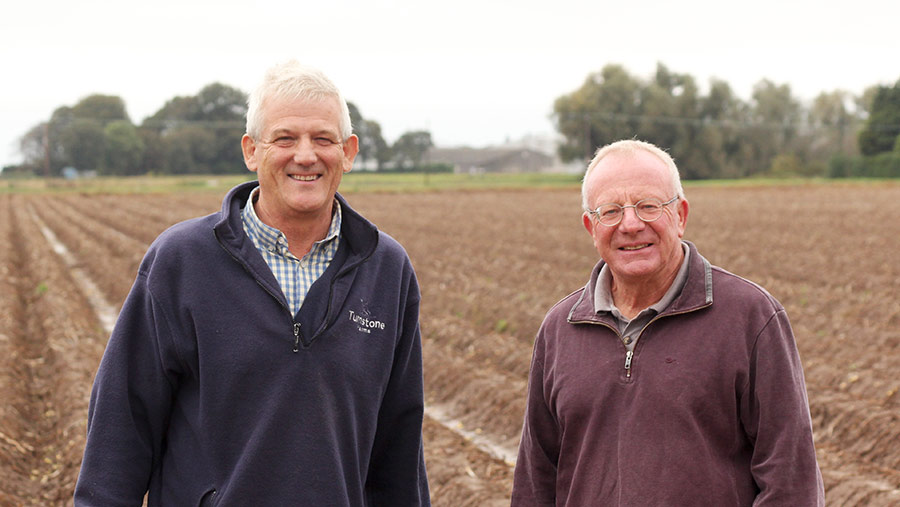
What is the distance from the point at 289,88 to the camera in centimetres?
288

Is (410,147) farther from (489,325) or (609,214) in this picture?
(609,214)

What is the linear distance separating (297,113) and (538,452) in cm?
139

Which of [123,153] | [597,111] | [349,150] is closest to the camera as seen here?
[349,150]

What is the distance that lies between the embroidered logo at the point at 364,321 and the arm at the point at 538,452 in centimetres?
56

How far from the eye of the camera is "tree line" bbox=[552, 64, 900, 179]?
251ft

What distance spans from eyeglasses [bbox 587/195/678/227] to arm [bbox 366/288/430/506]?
0.72 metres

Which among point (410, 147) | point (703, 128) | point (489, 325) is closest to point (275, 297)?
point (489, 325)

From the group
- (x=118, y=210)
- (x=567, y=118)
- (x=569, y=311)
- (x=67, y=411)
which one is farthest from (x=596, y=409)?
(x=567, y=118)

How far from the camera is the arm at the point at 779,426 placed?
8.73 feet

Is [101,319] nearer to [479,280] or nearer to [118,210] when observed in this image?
[479,280]

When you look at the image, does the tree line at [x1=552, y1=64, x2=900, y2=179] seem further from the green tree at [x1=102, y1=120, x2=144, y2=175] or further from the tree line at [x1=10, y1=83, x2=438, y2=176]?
the green tree at [x1=102, y1=120, x2=144, y2=175]

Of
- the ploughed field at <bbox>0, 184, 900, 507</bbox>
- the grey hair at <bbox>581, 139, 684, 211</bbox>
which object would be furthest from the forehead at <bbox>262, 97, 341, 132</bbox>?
the ploughed field at <bbox>0, 184, 900, 507</bbox>

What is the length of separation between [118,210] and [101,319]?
26.1m

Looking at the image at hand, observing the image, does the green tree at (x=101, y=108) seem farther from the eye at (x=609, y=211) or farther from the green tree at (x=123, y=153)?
the eye at (x=609, y=211)
